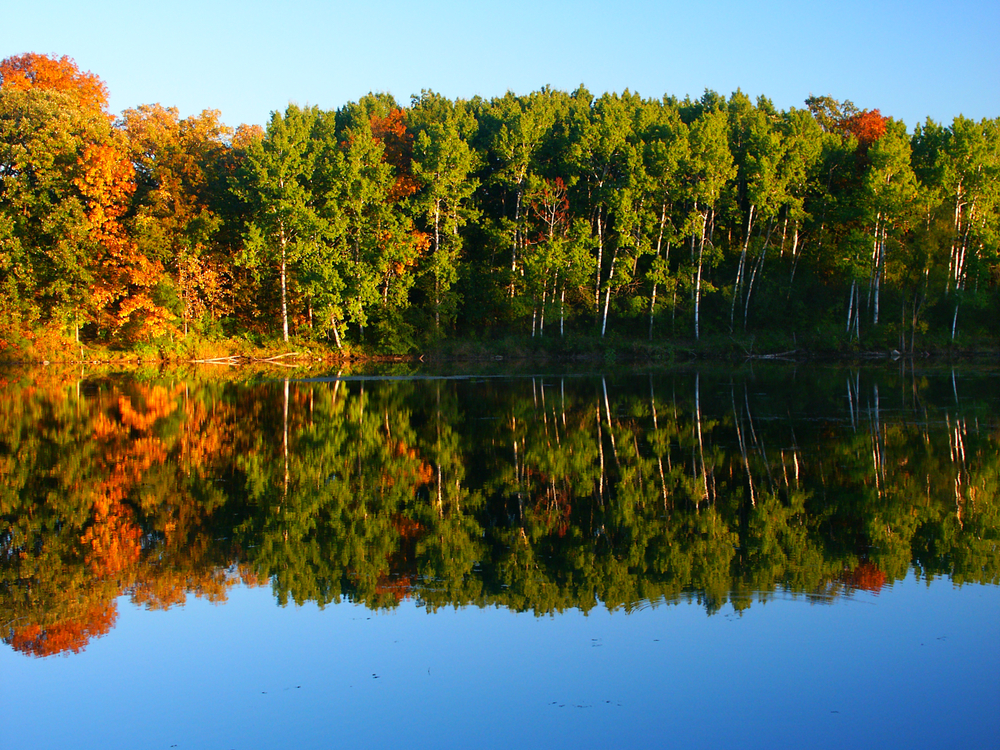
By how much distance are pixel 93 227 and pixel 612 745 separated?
41720 mm

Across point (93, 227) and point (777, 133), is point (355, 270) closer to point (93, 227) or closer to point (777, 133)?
point (93, 227)

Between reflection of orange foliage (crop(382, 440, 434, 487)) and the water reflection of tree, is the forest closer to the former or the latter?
the water reflection of tree

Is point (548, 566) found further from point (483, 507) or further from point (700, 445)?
point (700, 445)

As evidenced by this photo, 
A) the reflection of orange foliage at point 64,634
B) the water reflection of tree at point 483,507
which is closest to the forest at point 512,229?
the water reflection of tree at point 483,507

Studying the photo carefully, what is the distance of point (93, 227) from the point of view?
40875 millimetres

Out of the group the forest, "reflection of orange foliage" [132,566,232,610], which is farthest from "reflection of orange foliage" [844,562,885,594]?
the forest

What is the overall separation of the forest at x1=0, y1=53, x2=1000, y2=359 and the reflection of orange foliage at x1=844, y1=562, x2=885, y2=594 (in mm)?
38129

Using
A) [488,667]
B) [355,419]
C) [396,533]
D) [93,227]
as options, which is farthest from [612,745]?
[93,227]

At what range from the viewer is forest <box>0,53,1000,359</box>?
4272 cm

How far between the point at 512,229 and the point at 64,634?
42299mm

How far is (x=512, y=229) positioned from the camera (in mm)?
47656

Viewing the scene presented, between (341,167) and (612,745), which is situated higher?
(341,167)

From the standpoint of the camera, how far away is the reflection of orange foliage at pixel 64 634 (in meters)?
6.47

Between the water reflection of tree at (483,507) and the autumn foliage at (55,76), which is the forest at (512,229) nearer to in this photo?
the autumn foliage at (55,76)
